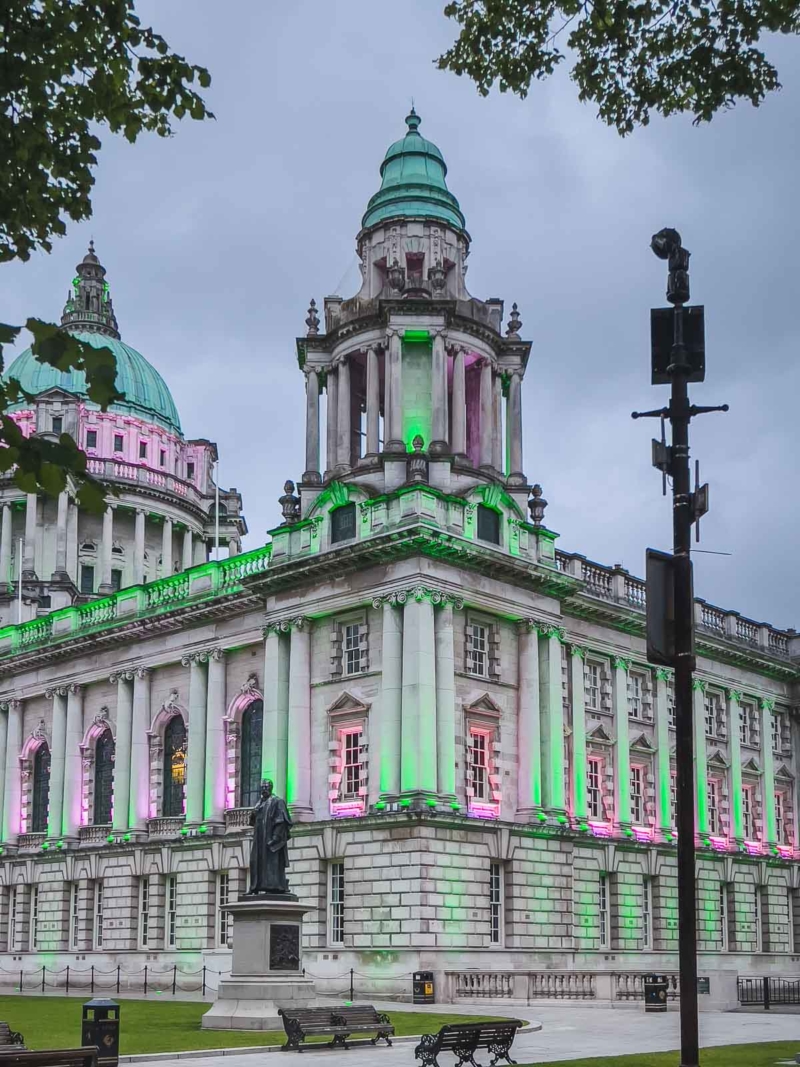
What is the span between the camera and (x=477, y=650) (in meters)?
50.0

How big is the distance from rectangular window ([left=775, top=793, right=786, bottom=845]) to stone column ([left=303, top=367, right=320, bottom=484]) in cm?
2941

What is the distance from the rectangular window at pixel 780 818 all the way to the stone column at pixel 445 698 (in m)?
26.8

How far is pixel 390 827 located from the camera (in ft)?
150

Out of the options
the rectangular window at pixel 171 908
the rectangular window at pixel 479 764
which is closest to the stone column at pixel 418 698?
the rectangular window at pixel 479 764

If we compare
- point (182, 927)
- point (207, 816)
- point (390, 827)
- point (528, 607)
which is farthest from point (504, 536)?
point (182, 927)

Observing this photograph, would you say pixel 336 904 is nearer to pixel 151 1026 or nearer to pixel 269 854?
pixel 269 854

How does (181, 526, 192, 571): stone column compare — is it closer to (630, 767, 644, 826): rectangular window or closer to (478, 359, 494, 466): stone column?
(478, 359, 494, 466): stone column

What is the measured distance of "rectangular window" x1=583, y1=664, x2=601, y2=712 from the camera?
5641 centimetres

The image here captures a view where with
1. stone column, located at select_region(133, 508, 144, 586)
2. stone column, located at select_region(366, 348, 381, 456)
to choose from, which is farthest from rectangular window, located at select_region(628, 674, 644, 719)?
stone column, located at select_region(133, 508, 144, 586)

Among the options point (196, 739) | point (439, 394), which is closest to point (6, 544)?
point (196, 739)

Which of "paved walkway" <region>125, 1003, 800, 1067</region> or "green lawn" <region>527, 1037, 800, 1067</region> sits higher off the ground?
"green lawn" <region>527, 1037, 800, 1067</region>

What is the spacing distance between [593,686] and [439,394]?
44.8 ft

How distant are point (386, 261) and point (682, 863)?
4714cm

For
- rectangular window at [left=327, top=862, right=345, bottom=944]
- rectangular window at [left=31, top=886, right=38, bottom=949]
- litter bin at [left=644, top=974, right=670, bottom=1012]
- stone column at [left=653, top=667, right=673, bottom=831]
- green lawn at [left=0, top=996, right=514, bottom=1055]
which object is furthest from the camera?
rectangular window at [left=31, top=886, right=38, bottom=949]
